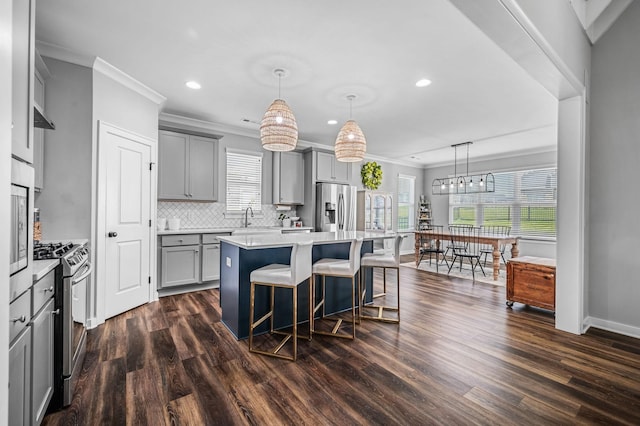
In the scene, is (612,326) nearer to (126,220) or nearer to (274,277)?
(274,277)

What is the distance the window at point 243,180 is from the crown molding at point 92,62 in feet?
6.19

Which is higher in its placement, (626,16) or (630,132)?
(626,16)

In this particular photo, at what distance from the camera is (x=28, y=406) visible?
4.48 feet

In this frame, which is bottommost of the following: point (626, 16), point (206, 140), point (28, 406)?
point (28, 406)

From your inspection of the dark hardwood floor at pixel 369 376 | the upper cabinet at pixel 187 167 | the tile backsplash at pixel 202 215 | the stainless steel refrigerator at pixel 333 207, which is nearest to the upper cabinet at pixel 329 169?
the stainless steel refrigerator at pixel 333 207

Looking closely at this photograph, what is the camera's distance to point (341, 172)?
632cm

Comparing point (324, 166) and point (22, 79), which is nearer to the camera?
point (22, 79)

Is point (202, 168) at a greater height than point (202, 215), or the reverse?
point (202, 168)

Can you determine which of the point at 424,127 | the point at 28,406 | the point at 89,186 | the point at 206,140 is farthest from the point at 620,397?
the point at 206,140

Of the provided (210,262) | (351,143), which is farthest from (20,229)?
(210,262)

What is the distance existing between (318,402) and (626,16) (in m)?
4.44

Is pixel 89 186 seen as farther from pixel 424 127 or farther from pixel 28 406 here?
pixel 424 127

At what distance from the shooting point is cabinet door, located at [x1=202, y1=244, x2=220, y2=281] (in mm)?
4375

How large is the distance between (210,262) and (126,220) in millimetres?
1320
